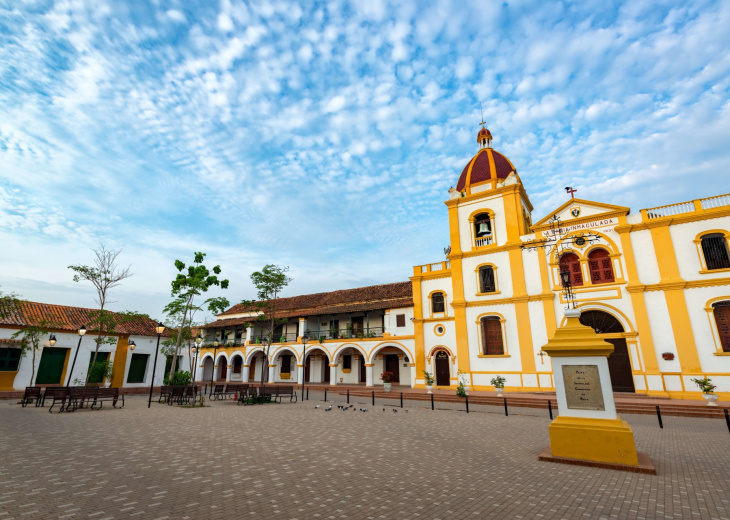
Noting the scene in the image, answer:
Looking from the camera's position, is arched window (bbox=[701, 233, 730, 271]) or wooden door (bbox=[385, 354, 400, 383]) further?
wooden door (bbox=[385, 354, 400, 383])

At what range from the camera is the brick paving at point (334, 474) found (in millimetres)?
4219

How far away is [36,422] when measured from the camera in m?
10.1

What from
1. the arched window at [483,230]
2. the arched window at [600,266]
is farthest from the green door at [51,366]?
the arched window at [600,266]

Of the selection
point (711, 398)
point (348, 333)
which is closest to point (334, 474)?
point (711, 398)

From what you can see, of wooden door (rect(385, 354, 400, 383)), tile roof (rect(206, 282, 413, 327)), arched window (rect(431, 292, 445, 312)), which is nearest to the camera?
arched window (rect(431, 292, 445, 312))

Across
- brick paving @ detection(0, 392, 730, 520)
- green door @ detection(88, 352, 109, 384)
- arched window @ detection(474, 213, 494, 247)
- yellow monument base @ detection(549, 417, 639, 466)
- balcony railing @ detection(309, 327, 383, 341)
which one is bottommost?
brick paving @ detection(0, 392, 730, 520)

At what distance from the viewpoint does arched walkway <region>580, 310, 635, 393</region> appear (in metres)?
16.6

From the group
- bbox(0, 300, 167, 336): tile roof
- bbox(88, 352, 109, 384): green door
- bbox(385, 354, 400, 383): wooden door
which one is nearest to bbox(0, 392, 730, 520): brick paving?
bbox(0, 300, 167, 336): tile roof

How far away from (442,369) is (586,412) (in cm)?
1511

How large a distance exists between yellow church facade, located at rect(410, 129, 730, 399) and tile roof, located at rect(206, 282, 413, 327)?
129 inches

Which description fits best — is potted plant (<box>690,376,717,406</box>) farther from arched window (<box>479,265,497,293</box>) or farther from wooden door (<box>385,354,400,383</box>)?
wooden door (<box>385,354,400,383</box>)

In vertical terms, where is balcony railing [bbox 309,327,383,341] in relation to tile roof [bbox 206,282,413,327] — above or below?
below

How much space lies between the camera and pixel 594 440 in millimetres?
6375

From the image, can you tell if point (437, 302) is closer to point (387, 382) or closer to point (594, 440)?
point (387, 382)
